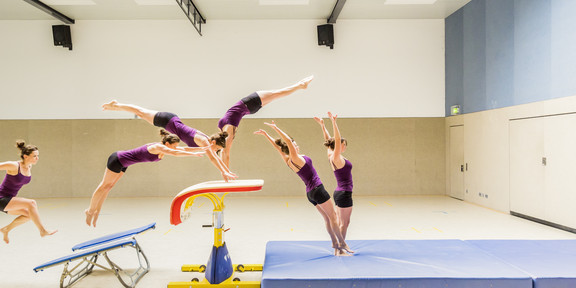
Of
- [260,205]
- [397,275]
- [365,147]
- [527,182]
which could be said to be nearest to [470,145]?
[527,182]

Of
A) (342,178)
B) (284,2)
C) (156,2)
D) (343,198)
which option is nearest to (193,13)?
(156,2)

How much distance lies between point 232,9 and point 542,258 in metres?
9.26

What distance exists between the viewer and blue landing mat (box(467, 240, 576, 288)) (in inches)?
134

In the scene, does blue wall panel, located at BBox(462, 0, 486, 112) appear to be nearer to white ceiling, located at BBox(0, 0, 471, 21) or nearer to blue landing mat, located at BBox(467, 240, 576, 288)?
white ceiling, located at BBox(0, 0, 471, 21)

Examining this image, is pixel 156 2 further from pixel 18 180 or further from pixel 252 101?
pixel 252 101

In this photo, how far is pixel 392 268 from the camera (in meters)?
3.67

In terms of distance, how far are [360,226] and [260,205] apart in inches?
133

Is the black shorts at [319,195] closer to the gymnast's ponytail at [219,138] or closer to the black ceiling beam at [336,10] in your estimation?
the gymnast's ponytail at [219,138]

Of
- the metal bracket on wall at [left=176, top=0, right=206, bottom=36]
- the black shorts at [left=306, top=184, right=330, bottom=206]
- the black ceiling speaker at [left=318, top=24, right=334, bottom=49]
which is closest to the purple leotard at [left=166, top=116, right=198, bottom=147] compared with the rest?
the black shorts at [left=306, top=184, right=330, bottom=206]

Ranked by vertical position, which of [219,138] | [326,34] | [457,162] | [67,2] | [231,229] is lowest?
[231,229]

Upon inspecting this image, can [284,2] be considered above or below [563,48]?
above

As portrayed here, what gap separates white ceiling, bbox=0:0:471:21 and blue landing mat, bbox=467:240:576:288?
7.34 meters

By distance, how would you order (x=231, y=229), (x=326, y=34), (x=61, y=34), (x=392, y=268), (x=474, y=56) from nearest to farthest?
(x=392, y=268) < (x=231, y=229) < (x=474, y=56) < (x=61, y=34) < (x=326, y=34)

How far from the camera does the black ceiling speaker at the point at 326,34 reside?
10.3 metres
